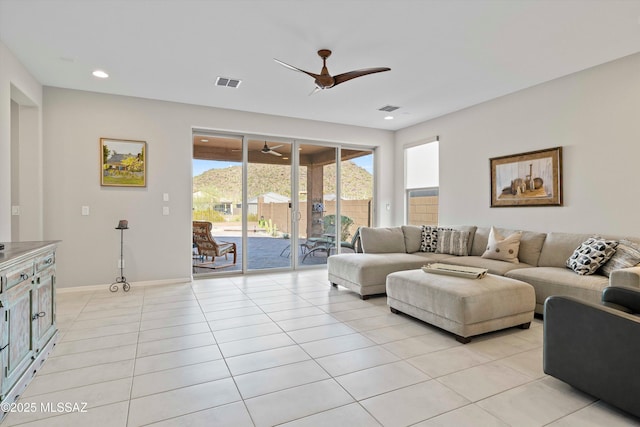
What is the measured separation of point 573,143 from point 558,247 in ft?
4.22

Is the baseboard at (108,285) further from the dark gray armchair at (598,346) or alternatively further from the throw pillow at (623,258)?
the throw pillow at (623,258)

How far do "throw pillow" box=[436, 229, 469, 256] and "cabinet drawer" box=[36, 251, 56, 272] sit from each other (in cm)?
476

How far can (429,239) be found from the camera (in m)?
5.47

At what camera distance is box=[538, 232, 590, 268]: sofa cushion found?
3.94m

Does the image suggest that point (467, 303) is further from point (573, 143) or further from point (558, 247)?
point (573, 143)

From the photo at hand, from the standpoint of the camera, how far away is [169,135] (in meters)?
5.23

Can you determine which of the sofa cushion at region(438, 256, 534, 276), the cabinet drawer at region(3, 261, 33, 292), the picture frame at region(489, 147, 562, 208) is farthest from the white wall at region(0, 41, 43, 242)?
the picture frame at region(489, 147, 562, 208)

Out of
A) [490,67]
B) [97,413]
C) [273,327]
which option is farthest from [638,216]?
[97,413]

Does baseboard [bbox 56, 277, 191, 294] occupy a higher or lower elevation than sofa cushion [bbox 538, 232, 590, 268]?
lower

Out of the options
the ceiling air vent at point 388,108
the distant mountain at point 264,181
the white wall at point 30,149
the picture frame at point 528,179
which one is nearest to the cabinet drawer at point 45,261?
the white wall at point 30,149

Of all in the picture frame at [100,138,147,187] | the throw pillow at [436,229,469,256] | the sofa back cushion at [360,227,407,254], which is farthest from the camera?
the sofa back cushion at [360,227,407,254]

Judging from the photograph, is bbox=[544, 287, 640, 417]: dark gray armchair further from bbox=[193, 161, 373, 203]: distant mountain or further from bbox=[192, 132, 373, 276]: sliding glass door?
bbox=[193, 161, 373, 203]: distant mountain

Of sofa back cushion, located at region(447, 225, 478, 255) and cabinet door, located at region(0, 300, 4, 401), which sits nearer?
cabinet door, located at region(0, 300, 4, 401)

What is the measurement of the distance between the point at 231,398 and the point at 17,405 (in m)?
1.25
